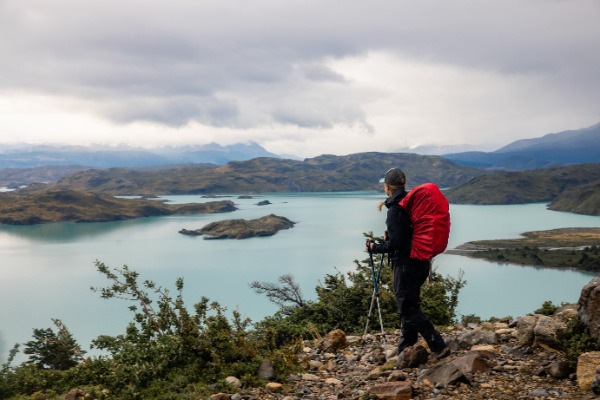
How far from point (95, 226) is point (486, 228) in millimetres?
126990

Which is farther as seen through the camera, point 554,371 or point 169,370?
point 169,370

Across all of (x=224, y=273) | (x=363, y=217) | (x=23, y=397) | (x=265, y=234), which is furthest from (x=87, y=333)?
(x=363, y=217)

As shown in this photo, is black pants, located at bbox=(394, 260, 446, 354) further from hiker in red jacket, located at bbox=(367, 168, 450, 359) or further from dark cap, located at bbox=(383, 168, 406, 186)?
dark cap, located at bbox=(383, 168, 406, 186)

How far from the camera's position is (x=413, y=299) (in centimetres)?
706

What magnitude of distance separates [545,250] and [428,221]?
339 ft

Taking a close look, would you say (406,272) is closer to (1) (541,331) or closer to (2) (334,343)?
(1) (541,331)

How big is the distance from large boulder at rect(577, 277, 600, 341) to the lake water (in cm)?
3824

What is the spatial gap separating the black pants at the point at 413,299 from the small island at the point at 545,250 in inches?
3468

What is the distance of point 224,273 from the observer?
74.9 m

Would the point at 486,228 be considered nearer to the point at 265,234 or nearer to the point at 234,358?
the point at 265,234

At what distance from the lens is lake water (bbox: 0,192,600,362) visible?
54.2 m

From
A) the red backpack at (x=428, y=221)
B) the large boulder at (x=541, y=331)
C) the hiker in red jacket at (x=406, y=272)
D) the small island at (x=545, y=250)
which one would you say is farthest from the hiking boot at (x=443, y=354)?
the small island at (x=545, y=250)

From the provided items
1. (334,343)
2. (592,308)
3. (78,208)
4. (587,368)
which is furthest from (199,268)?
(78,208)

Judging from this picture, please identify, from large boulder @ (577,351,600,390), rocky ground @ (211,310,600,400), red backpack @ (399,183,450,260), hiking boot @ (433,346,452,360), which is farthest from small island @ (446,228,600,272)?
large boulder @ (577,351,600,390)
